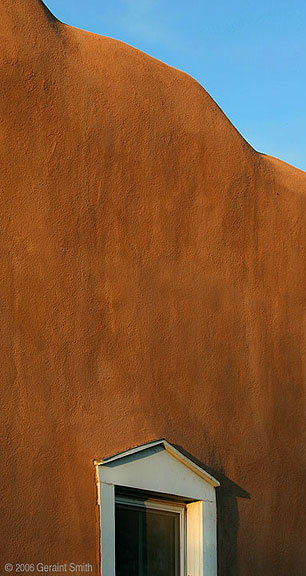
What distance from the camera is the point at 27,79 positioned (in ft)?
19.8

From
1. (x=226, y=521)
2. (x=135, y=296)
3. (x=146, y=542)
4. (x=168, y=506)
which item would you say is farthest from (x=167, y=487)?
(x=135, y=296)

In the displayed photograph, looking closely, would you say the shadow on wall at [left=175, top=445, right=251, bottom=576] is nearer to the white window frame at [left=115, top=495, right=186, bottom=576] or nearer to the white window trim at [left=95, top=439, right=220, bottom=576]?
the white window trim at [left=95, top=439, right=220, bottom=576]

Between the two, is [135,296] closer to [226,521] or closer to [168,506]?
[168,506]

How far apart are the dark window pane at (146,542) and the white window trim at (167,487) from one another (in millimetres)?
114

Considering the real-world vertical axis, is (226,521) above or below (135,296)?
below

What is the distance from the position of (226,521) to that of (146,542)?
67 cm

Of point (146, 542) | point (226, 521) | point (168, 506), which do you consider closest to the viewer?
point (146, 542)

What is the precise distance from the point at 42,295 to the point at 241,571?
231 centimetres

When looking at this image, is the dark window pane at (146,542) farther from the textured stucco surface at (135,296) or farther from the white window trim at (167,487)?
the textured stucco surface at (135,296)

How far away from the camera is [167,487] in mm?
6059

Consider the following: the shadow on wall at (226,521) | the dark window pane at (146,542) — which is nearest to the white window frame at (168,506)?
the dark window pane at (146,542)

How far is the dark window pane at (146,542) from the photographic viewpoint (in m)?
5.90

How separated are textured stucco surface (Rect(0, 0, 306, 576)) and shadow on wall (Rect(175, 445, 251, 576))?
0.5 inches

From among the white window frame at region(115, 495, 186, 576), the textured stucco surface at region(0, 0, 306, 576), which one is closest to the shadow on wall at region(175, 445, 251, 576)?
the textured stucco surface at region(0, 0, 306, 576)
